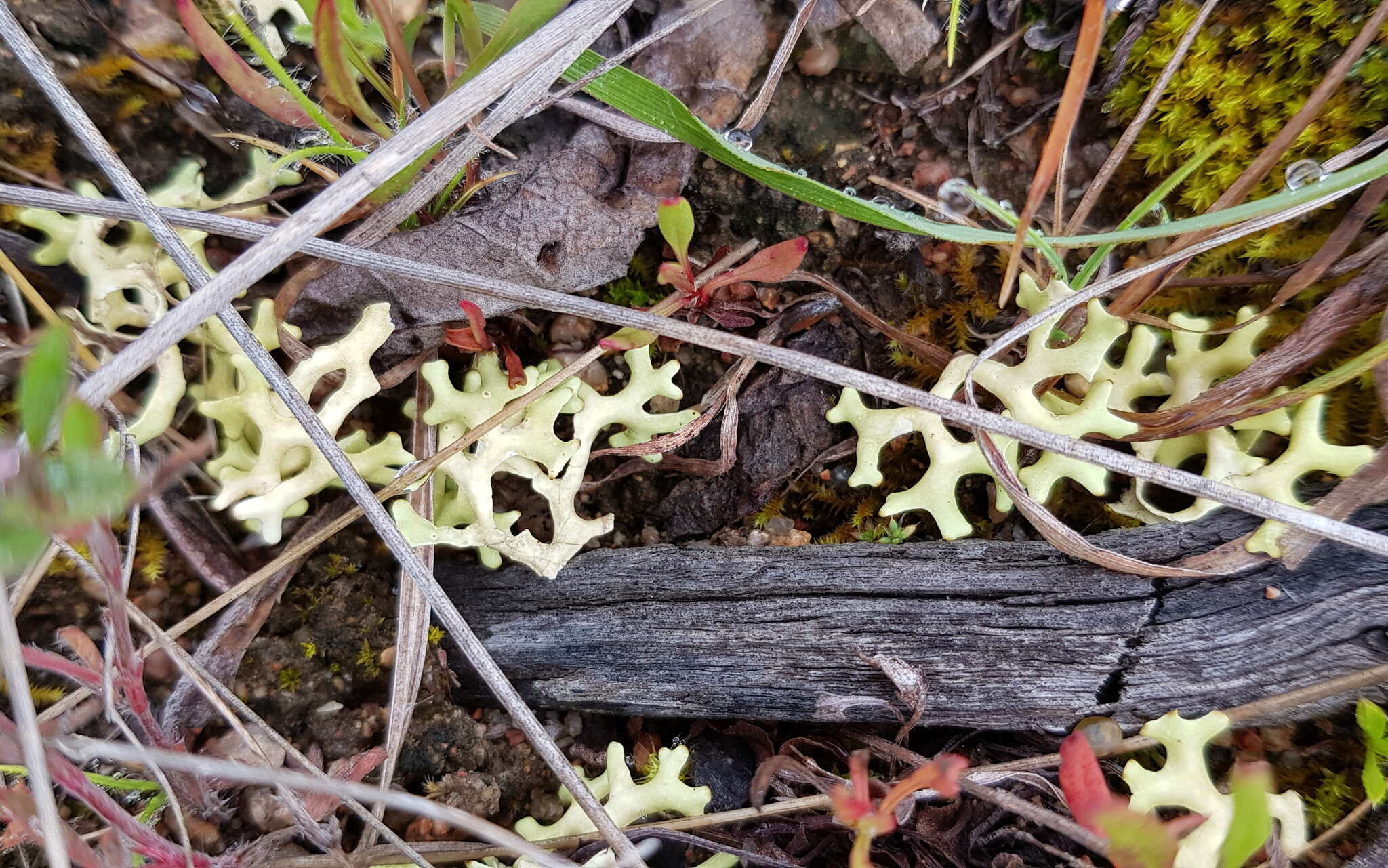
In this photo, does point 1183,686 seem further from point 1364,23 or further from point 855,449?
point 1364,23

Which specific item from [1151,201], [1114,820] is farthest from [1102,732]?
[1151,201]

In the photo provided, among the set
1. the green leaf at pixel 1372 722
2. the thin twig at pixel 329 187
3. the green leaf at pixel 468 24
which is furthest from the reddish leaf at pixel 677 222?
the green leaf at pixel 1372 722

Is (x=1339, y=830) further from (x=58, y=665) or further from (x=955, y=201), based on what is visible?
(x=58, y=665)

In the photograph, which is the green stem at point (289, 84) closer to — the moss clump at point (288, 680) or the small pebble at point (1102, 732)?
the moss clump at point (288, 680)

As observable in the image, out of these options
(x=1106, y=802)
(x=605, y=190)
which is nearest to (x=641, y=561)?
(x=605, y=190)

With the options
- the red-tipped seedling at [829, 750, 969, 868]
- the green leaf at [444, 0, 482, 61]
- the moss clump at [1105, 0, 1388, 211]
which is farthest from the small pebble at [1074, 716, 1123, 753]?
the green leaf at [444, 0, 482, 61]

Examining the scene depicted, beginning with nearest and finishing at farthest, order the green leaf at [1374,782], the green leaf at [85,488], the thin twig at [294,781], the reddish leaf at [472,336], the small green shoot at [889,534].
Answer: the green leaf at [85,488]
the thin twig at [294,781]
the green leaf at [1374,782]
the reddish leaf at [472,336]
the small green shoot at [889,534]
